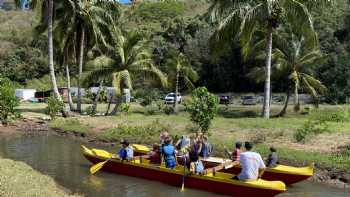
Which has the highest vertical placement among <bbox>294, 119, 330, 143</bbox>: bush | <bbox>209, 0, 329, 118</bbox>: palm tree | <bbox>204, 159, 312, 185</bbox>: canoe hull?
<bbox>209, 0, 329, 118</bbox>: palm tree

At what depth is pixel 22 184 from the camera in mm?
12781

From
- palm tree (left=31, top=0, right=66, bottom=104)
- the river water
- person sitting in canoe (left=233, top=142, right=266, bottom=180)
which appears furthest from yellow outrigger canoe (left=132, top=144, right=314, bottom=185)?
palm tree (left=31, top=0, right=66, bottom=104)

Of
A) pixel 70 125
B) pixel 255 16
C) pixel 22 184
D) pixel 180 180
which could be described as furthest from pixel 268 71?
pixel 22 184

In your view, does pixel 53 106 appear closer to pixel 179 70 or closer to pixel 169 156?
pixel 179 70

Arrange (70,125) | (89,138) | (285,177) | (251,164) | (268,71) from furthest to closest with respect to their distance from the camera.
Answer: (70,125), (268,71), (89,138), (285,177), (251,164)

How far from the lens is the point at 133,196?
16.1 metres

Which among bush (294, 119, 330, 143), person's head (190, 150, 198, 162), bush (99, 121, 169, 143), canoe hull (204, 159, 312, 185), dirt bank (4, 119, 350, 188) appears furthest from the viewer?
bush (99, 121, 169, 143)

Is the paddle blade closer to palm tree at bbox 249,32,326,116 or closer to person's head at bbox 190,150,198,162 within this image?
person's head at bbox 190,150,198,162

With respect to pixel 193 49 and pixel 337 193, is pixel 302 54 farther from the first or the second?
pixel 193 49

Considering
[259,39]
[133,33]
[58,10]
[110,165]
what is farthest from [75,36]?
[110,165]

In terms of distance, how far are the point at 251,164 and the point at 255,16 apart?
49.3 feet

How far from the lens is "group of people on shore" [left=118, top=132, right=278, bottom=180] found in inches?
583

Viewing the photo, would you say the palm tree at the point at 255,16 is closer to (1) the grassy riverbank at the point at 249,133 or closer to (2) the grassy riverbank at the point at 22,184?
(1) the grassy riverbank at the point at 249,133

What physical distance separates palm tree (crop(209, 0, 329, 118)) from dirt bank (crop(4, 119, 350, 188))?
30.5 feet
